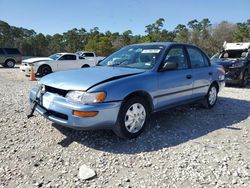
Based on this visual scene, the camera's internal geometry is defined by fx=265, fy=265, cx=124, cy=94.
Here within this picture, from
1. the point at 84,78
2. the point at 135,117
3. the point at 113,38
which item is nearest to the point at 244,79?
the point at 135,117

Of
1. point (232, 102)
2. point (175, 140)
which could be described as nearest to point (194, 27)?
point (232, 102)

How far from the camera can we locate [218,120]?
18.2 feet

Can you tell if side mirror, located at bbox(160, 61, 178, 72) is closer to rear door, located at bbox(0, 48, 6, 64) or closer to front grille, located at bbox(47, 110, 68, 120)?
front grille, located at bbox(47, 110, 68, 120)

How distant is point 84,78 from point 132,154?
135 cm

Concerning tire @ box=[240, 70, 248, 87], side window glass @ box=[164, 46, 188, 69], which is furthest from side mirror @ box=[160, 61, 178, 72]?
tire @ box=[240, 70, 248, 87]

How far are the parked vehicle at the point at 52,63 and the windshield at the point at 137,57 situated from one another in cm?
990

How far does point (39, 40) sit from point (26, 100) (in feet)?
152

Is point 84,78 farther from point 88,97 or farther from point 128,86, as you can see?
point 128,86

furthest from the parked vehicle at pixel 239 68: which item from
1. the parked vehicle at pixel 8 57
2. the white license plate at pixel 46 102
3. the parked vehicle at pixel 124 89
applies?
the parked vehicle at pixel 8 57

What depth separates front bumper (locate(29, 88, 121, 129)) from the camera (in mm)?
3725

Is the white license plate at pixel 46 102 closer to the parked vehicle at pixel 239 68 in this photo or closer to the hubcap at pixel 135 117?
the hubcap at pixel 135 117

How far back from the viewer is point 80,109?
3688 mm

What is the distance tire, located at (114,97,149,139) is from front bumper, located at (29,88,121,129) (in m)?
0.13

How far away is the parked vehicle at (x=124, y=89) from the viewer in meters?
3.77
